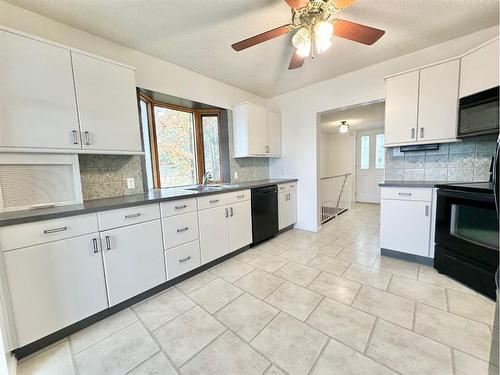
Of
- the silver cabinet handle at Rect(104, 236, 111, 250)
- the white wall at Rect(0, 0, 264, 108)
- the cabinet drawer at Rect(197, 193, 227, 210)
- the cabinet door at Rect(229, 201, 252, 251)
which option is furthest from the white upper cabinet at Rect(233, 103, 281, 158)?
the silver cabinet handle at Rect(104, 236, 111, 250)

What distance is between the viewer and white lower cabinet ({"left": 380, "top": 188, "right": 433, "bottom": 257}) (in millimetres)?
2318

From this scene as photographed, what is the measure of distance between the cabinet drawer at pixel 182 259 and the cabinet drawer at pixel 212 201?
1.36ft

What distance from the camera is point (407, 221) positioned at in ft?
8.02

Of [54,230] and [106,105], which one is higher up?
[106,105]

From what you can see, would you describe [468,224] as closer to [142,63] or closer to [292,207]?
[292,207]

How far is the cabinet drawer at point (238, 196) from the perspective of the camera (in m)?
2.63

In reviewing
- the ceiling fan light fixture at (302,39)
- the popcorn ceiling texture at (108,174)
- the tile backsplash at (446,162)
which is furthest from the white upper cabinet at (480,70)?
the popcorn ceiling texture at (108,174)

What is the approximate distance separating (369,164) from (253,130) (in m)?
4.16

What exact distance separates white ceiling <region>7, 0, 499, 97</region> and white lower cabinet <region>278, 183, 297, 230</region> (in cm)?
185

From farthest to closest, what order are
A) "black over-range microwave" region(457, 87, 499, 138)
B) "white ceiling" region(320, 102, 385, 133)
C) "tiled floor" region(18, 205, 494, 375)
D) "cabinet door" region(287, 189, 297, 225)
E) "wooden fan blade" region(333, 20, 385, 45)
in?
"white ceiling" region(320, 102, 385, 133) < "cabinet door" region(287, 189, 297, 225) < "black over-range microwave" region(457, 87, 499, 138) < "wooden fan blade" region(333, 20, 385, 45) < "tiled floor" region(18, 205, 494, 375)

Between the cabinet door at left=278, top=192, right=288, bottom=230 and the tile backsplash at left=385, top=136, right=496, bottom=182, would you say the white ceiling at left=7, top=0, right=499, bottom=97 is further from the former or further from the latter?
the cabinet door at left=278, top=192, right=288, bottom=230

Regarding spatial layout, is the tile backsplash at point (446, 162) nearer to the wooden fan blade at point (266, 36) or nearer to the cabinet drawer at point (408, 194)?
the cabinet drawer at point (408, 194)

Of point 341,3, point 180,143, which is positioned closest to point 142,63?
point 180,143

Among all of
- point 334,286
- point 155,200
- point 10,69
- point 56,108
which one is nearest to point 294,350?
point 334,286
